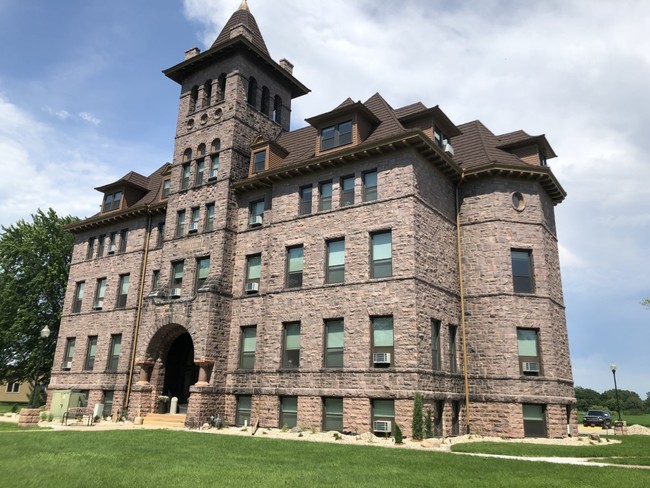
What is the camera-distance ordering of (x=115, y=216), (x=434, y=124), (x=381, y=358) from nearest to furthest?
1. (x=381, y=358)
2. (x=434, y=124)
3. (x=115, y=216)

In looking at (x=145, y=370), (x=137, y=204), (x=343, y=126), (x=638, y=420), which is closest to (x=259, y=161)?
(x=343, y=126)

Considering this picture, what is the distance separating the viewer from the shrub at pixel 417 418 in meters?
18.4

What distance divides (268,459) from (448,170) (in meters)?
16.1

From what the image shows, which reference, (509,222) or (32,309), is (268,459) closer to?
(509,222)

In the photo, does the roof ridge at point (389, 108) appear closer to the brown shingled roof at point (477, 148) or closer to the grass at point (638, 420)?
the brown shingled roof at point (477, 148)

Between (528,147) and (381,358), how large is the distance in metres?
13.2

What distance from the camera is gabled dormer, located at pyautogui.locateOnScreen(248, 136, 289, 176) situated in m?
27.3

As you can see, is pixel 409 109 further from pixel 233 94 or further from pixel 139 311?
pixel 139 311

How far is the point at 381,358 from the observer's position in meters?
20.4

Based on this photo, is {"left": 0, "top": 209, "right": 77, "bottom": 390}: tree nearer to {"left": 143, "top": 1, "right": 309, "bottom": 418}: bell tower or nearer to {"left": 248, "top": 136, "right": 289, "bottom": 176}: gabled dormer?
{"left": 143, "top": 1, "right": 309, "bottom": 418}: bell tower

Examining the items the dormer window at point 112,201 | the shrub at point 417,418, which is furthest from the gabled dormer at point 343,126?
the dormer window at point 112,201

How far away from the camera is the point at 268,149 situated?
27469 millimetres

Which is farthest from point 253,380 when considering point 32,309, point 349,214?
point 32,309

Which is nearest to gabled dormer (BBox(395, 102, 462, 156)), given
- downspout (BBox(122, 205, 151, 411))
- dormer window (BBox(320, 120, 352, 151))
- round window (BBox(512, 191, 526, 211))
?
dormer window (BBox(320, 120, 352, 151))
